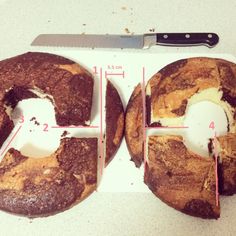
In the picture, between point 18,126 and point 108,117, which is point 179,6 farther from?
point 18,126

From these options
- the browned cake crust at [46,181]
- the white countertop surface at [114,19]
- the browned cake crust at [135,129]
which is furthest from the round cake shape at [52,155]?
the white countertop surface at [114,19]

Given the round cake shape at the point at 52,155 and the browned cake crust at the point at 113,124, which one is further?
the browned cake crust at the point at 113,124

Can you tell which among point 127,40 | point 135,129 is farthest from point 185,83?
point 127,40

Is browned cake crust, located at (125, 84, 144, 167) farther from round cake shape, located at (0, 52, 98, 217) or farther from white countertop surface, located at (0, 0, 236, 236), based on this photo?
white countertop surface, located at (0, 0, 236, 236)

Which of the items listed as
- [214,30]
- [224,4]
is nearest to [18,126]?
[214,30]

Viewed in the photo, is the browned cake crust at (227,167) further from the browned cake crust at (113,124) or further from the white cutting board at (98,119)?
the browned cake crust at (113,124)

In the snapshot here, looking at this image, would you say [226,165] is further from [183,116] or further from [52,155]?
[52,155]
